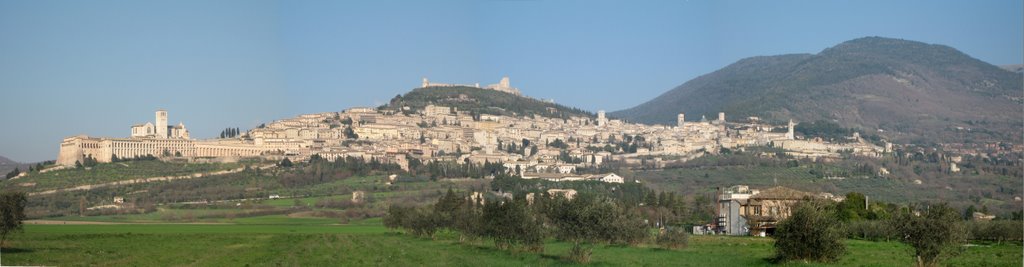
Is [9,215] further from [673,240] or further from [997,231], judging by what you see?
[997,231]

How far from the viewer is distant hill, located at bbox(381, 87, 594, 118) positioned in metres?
106

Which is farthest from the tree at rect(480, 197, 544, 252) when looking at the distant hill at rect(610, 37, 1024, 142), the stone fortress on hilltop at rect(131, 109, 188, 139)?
the distant hill at rect(610, 37, 1024, 142)

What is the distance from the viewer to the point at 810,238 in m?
21.4

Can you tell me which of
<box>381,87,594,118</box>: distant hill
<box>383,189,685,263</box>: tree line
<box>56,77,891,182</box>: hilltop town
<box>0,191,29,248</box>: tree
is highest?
<box>381,87,594,118</box>: distant hill

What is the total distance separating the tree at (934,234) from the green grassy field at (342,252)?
0.29 meters

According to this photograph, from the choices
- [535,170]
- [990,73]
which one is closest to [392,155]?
[535,170]

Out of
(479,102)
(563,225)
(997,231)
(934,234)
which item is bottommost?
(997,231)

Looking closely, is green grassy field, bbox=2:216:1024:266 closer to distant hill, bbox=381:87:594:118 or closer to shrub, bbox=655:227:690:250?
shrub, bbox=655:227:690:250

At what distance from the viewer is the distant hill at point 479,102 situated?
106m

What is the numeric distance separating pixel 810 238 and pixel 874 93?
10988 cm

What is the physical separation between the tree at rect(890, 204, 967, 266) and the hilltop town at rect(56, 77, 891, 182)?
44.9 m

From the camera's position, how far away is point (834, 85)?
130 meters

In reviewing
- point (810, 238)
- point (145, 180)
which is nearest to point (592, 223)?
point (810, 238)

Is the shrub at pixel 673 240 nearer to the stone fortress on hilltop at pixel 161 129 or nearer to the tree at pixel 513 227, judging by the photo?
the tree at pixel 513 227
